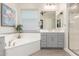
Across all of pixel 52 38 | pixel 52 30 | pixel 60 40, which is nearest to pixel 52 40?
pixel 52 38

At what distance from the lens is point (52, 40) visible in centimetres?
711

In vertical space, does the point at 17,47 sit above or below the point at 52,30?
below

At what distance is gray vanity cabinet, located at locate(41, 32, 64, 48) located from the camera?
702 centimetres

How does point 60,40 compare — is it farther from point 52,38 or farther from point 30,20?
point 30,20

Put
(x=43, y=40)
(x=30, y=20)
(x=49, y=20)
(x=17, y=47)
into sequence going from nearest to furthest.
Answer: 1. (x=17, y=47)
2. (x=43, y=40)
3. (x=30, y=20)
4. (x=49, y=20)

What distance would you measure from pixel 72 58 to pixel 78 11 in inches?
138

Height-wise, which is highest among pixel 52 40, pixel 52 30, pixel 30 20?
pixel 30 20

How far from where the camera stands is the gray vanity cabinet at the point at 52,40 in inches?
276

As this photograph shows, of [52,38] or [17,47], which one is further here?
[52,38]

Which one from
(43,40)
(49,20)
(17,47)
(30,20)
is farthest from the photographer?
(49,20)

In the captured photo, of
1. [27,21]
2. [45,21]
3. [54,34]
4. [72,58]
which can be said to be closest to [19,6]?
[27,21]

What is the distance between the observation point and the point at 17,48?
4.26 meters

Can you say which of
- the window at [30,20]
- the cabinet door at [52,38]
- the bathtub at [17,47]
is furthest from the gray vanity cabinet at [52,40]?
the bathtub at [17,47]

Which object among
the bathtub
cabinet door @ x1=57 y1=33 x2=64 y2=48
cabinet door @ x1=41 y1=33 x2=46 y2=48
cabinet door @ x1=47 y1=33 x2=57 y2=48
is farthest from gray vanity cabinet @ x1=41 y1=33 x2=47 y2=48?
the bathtub
